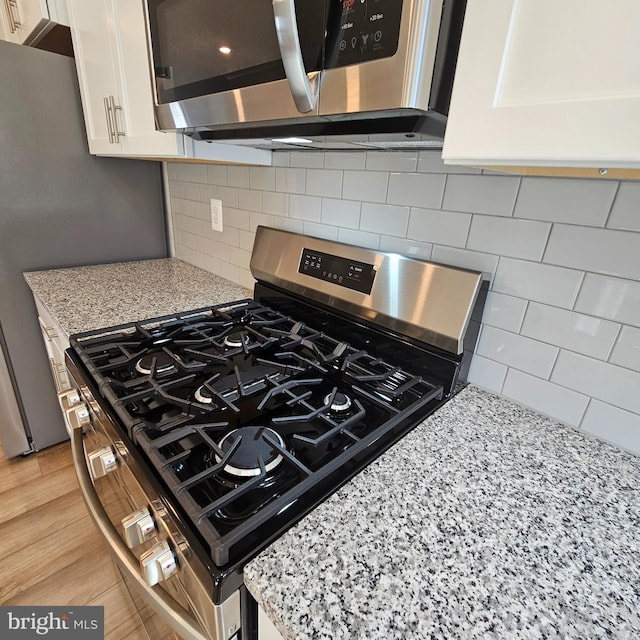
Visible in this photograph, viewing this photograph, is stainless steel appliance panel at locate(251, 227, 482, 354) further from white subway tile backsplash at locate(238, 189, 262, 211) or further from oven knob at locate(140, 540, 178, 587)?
oven knob at locate(140, 540, 178, 587)

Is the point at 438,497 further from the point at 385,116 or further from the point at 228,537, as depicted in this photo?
the point at 385,116

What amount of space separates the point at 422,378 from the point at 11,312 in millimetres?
1654

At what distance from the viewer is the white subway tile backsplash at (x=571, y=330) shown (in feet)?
2.16

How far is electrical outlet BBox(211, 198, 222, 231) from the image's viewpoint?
150 centimetres

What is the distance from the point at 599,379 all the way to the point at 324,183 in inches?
32.4

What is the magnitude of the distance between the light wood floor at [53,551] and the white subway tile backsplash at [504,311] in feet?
4.38

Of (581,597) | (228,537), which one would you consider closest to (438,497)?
(581,597)

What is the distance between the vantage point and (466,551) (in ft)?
1.51

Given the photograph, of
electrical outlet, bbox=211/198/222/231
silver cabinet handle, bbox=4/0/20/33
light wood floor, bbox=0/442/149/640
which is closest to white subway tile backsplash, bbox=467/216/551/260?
electrical outlet, bbox=211/198/222/231

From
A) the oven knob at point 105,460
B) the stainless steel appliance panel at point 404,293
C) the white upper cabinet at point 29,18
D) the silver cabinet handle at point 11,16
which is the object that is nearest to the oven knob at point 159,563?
the oven knob at point 105,460

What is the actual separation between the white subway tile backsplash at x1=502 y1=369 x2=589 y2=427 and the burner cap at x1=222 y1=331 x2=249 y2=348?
0.63 m

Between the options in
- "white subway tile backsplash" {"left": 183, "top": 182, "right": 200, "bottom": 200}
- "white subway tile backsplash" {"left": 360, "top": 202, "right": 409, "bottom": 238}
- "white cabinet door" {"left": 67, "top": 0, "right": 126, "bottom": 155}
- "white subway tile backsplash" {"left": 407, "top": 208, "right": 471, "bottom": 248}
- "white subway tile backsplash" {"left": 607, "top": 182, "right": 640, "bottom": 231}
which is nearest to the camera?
"white subway tile backsplash" {"left": 607, "top": 182, "right": 640, "bottom": 231}

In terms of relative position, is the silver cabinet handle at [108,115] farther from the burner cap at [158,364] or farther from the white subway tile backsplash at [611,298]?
the white subway tile backsplash at [611,298]

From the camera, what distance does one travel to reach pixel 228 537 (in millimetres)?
436
